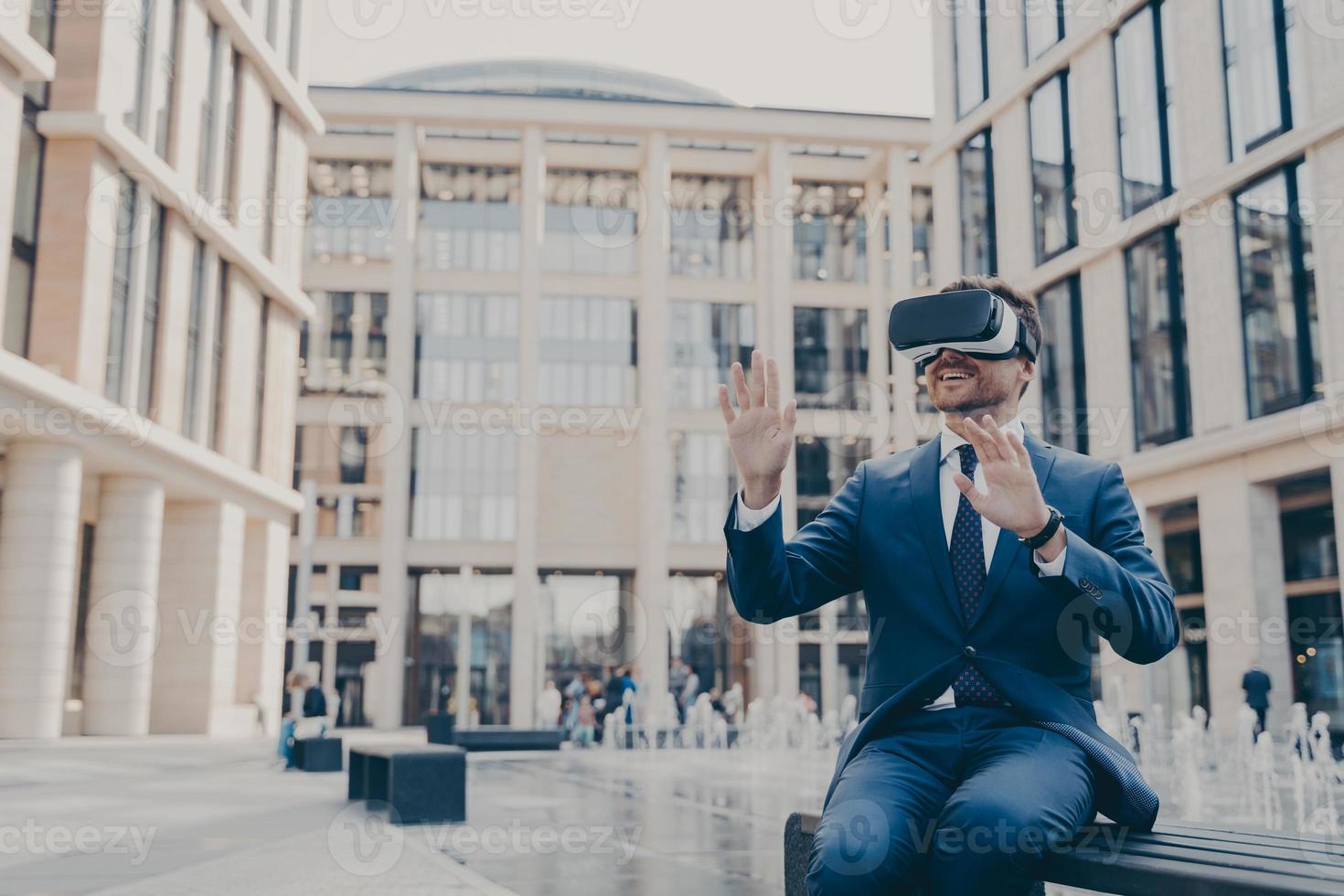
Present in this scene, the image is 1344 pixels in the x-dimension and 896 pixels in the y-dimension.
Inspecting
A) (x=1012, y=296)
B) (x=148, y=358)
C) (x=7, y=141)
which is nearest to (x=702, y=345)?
(x=148, y=358)

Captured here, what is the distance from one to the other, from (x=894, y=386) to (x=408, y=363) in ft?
59.5

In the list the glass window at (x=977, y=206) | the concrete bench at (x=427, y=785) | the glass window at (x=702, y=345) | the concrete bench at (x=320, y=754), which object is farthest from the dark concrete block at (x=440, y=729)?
the glass window at (x=702, y=345)

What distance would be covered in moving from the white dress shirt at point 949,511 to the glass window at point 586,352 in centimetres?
4271

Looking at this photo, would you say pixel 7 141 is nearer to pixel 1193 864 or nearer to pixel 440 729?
pixel 440 729

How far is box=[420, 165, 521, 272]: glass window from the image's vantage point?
153ft

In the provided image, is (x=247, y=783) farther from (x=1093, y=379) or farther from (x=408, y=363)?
(x=408, y=363)

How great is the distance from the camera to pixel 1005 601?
2904mm

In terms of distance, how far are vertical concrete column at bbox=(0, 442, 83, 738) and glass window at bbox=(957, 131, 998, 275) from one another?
23.0 metres

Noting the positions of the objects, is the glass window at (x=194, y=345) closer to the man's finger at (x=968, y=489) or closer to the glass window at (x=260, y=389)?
the glass window at (x=260, y=389)

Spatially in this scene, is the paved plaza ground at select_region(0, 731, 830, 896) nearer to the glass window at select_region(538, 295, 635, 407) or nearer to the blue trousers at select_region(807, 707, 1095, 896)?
the blue trousers at select_region(807, 707, 1095, 896)

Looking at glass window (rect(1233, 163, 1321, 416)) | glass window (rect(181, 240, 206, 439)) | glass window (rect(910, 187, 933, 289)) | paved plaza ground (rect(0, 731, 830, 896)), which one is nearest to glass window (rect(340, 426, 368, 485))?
glass window (rect(181, 240, 206, 439))

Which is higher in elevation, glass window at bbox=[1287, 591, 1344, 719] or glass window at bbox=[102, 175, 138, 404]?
glass window at bbox=[102, 175, 138, 404]

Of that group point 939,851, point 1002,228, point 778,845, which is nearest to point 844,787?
point 939,851

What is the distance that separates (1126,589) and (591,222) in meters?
46.3
